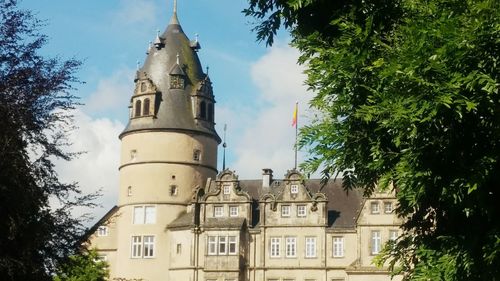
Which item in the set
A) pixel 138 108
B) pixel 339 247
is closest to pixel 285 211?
pixel 339 247

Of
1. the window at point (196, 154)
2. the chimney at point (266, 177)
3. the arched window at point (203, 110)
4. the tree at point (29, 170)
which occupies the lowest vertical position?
the tree at point (29, 170)

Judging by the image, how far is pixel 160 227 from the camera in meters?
57.4

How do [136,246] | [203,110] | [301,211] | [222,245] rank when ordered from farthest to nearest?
1. [203,110]
2. [136,246]
3. [301,211]
4. [222,245]

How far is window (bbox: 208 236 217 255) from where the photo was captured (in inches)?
2181

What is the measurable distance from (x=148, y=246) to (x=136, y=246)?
0.82m

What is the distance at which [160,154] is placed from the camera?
58.6m

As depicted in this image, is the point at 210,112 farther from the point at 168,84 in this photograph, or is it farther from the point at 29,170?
the point at 29,170

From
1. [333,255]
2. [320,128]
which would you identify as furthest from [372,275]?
[320,128]

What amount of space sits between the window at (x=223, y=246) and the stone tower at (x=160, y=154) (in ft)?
10.9

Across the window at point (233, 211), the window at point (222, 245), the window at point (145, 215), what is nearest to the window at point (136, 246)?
the window at point (145, 215)

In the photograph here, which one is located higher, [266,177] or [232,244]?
[266,177]

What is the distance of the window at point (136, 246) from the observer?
5716cm

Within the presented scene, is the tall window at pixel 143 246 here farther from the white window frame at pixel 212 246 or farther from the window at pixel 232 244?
the window at pixel 232 244

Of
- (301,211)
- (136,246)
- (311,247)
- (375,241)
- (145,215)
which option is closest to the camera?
(375,241)
